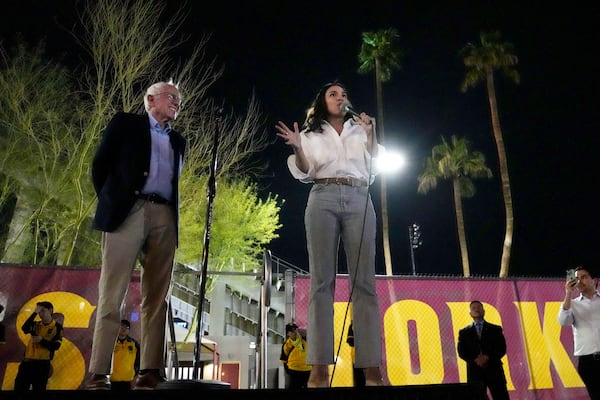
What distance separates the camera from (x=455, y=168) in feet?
91.2

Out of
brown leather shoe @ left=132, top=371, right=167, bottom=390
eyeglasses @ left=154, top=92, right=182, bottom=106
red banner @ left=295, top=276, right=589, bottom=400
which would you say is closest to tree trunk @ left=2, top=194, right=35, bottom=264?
red banner @ left=295, top=276, right=589, bottom=400

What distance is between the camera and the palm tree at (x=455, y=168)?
90.4 feet

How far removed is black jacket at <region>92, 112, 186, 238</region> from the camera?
2818 millimetres

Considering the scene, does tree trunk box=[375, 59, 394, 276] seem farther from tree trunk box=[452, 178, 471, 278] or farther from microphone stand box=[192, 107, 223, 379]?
microphone stand box=[192, 107, 223, 379]

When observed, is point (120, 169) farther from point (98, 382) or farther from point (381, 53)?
point (381, 53)

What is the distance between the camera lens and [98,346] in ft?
8.63

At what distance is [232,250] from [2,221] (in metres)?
10.3

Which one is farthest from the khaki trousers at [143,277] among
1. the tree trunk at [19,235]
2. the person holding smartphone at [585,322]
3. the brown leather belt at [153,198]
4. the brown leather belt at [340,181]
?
the tree trunk at [19,235]

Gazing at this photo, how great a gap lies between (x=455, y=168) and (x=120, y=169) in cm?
2690

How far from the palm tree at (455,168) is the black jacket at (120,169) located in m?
25.9

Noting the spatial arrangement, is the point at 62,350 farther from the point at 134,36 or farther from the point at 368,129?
the point at 134,36

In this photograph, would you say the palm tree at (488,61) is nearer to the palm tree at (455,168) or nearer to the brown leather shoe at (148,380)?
the palm tree at (455,168)

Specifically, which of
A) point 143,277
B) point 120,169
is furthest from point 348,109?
point 143,277

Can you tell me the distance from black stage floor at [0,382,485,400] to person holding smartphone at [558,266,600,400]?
12.8 ft
